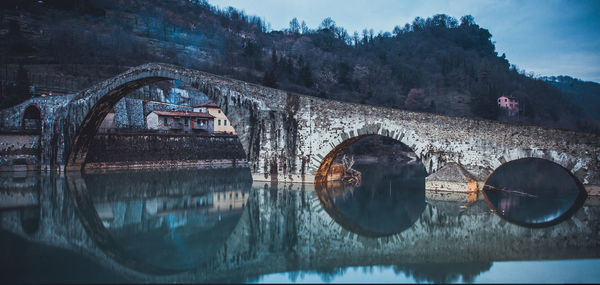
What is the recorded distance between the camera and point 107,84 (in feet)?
72.9

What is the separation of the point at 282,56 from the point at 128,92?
5421 cm

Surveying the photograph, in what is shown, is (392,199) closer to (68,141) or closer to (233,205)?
(233,205)

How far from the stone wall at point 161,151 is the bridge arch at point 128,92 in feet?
4.14

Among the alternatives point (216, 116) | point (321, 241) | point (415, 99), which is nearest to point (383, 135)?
point (321, 241)

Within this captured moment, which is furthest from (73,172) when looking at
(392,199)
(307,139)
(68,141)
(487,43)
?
(487,43)

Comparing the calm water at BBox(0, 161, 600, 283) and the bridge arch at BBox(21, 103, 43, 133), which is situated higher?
the bridge arch at BBox(21, 103, 43, 133)

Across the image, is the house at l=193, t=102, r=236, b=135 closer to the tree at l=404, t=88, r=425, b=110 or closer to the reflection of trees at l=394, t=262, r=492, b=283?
the tree at l=404, t=88, r=425, b=110

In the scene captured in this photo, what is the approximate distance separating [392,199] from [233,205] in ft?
18.5

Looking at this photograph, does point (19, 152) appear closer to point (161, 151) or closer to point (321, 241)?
point (161, 151)

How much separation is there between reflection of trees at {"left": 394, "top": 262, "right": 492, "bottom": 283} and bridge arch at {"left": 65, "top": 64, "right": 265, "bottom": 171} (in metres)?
12.8

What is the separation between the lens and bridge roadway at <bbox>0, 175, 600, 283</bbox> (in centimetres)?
627

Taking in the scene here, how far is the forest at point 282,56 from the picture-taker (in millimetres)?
56125

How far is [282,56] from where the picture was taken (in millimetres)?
75250

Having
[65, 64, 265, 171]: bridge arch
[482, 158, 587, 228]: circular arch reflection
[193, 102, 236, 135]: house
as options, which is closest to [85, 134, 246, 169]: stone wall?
[65, 64, 265, 171]: bridge arch
